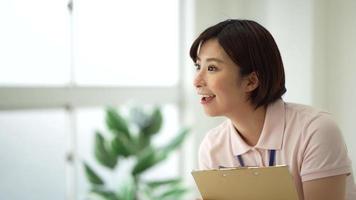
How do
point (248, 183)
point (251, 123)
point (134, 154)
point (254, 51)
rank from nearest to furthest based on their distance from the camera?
point (248, 183), point (254, 51), point (251, 123), point (134, 154)

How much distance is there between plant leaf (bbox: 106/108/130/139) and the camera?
9.89 ft

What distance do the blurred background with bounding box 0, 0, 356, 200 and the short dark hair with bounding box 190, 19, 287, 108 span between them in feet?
4.22

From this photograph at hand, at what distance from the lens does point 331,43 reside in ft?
8.70

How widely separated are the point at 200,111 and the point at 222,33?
7.06ft

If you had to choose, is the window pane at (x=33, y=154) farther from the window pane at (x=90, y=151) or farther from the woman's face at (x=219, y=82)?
the woman's face at (x=219, y=82)

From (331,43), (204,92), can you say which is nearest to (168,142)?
(331,43)

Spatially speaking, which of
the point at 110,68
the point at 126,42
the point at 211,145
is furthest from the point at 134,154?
the point at 211,145

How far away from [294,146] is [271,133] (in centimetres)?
8

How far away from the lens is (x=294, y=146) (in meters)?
1.36

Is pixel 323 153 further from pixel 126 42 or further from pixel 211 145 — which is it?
pixel 126 42

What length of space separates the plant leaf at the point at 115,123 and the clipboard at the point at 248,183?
5.74ft

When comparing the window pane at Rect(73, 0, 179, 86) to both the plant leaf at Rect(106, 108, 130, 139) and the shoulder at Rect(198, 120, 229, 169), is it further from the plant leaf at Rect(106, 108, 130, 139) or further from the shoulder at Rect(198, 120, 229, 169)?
the shoulder at Rect(198, 120, 229, 169)

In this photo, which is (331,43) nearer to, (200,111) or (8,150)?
(200,111)

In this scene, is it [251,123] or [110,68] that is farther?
[110,68]
